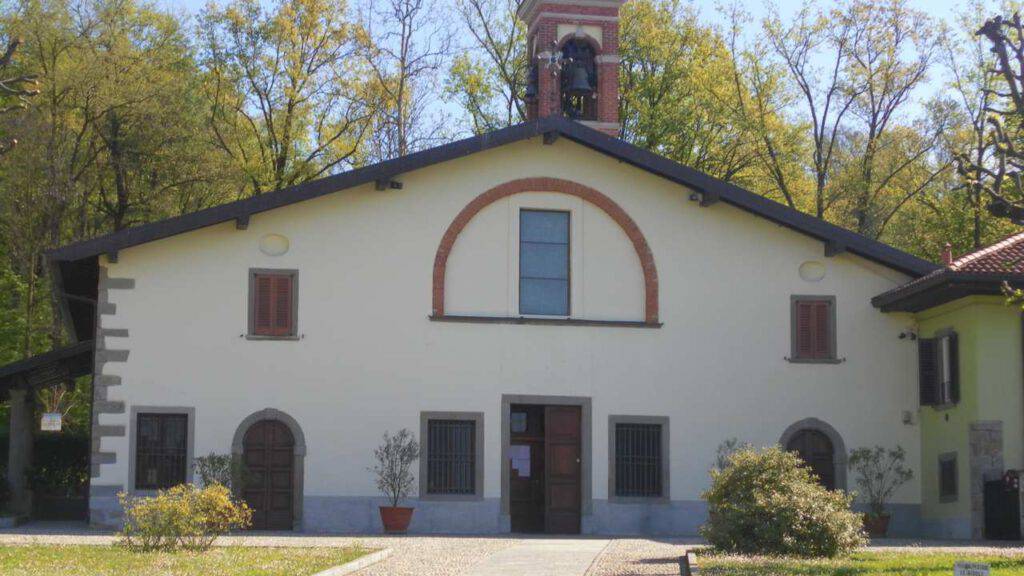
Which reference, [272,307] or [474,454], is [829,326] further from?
[272,307]

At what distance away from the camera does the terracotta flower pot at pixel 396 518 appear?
24.4m

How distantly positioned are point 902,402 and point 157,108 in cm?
2008

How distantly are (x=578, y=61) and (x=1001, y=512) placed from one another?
11.1 meters

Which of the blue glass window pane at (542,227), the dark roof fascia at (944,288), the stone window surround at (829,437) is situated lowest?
the stone window surround at (829,437)

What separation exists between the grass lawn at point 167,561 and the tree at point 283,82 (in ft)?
76.7

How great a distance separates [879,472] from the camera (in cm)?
2622

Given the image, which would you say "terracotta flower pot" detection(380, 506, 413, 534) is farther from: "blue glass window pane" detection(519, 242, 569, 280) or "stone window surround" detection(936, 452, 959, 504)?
"stone window surround" detection(936, 452, 959, 504)

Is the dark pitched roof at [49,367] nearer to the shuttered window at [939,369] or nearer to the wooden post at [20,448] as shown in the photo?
the wooden post at [20,448]

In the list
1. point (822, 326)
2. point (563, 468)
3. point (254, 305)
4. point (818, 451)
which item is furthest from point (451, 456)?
point (822, 326)

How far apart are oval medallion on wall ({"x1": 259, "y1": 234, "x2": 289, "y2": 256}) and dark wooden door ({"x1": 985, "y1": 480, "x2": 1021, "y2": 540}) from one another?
39.6 ft

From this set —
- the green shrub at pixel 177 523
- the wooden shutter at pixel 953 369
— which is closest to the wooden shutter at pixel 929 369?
the wooden shutter at pixel 953 369

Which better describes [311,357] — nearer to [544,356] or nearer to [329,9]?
[544,356]

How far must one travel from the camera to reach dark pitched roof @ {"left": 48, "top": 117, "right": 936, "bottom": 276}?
2486 centimetres

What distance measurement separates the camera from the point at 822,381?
2656 centimetres
